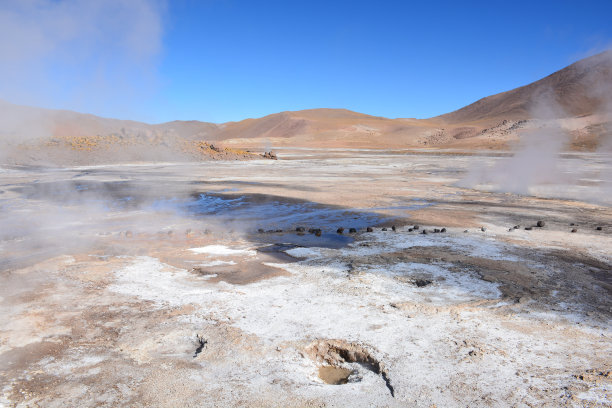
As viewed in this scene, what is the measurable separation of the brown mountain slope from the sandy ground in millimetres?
4883

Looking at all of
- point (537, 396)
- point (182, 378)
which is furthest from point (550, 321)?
point (182, 378)

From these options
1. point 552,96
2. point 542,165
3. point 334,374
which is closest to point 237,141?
point 552,96

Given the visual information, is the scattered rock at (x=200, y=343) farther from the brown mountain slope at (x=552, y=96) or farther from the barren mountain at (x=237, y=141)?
the brown mountain slope at (x=552, y=96)

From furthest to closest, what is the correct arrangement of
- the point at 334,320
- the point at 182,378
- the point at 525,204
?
the point at 525,204, the point at 334,320, the point at 182,378

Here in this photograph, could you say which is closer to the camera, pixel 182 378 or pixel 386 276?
pixel 182 378

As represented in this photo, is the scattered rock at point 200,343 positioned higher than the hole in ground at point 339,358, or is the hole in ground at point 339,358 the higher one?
the scattered rock at point 200,343

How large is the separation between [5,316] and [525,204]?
11651 mm

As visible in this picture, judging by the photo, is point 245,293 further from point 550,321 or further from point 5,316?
point 550,321

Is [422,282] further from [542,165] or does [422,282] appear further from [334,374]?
[542,165]

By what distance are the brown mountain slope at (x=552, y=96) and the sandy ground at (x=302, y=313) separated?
4.88m

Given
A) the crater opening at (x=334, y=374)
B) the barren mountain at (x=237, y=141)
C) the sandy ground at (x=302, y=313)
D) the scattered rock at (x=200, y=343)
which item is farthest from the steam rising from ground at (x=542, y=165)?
the scattered rock at (x=200, y=343)

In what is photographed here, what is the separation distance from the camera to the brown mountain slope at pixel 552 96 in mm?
11547

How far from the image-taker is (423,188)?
15289mm

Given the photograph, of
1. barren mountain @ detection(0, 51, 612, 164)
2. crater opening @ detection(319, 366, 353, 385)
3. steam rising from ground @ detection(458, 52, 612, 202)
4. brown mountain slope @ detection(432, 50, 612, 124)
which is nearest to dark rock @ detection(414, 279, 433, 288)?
crater opening @ detection(319, 366, 353, 385)
